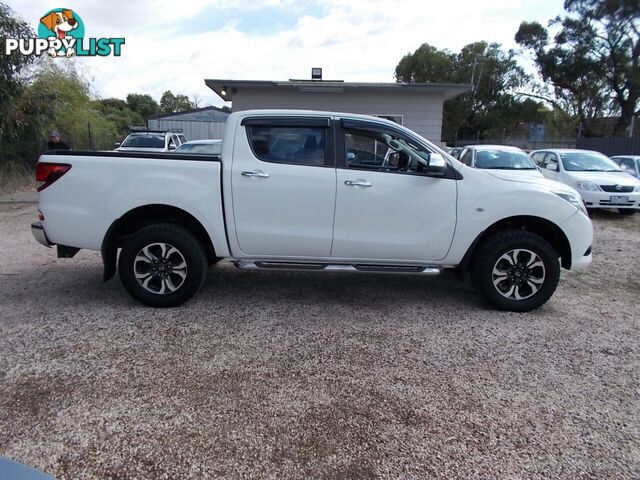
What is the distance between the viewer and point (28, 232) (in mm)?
7809

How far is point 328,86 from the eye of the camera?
45.0ft

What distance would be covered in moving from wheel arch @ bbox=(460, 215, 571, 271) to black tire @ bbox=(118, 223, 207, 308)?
8.65 ft

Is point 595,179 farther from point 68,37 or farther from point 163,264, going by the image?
point 68,37

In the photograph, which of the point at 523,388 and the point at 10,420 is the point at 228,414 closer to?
the point at 10,420

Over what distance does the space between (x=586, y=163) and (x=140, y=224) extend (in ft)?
36.9

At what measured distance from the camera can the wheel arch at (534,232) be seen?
Answer: 432 cm

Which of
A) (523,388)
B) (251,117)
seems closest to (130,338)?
(251,117)

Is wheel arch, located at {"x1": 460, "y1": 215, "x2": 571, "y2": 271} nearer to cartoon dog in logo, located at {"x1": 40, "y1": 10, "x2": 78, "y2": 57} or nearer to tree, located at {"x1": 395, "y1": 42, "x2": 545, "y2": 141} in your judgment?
cartoon dog in logo, located at {"x1": 40, "y1": 10, "x2": 78, "y2": 57}

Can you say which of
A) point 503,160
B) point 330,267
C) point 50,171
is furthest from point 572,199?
point 503,160

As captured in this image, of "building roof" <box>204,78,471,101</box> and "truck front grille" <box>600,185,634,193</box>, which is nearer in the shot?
"truck front grille" <box>600,185,634,193</box>

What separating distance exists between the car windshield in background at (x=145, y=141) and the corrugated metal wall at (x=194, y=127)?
437 inches

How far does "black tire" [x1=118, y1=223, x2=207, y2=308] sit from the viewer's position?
4195 mm

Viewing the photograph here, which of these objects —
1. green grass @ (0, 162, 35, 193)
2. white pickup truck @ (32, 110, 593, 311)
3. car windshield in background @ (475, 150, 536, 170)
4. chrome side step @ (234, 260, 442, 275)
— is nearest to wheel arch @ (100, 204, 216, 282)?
white pickup truck @ (32, 110, 593, 311)

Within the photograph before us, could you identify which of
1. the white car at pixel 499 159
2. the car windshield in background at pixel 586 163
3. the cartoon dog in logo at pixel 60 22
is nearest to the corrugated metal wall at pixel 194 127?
the cartoon dog in logo at pixel 60 22
